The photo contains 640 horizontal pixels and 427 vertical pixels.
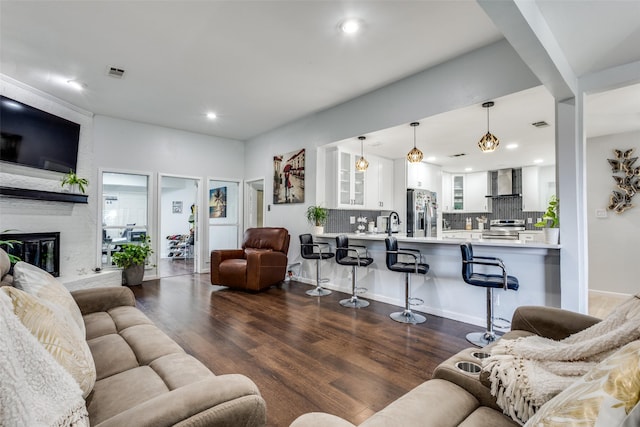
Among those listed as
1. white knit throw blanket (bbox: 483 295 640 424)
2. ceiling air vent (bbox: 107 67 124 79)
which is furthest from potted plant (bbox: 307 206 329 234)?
white knit throw blanket (bbox: 483 295 640 424)

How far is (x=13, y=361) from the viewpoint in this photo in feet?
2.42

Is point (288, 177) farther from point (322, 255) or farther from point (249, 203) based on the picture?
point (322, 255)

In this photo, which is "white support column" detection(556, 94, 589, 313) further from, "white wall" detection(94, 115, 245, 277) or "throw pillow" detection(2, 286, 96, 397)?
"white wall" detection(94, 115, 245, 277)

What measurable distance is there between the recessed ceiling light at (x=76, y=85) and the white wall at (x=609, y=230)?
7859 millimetres

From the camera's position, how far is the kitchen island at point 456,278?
289 cm

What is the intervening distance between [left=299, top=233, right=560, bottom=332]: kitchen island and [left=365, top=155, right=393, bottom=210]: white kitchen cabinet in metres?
1.42

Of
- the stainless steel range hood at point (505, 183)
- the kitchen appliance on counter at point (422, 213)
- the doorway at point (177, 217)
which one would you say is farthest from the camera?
the doorway at point (177, 217)

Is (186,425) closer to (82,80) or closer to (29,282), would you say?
(29,282)

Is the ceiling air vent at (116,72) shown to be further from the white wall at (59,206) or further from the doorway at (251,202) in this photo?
the doorway at (251,202)

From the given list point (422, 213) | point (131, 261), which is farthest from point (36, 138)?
point (422, 213)

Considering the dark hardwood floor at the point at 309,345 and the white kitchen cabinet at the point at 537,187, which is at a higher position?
the white kitchen cabinet at the point at 537,187

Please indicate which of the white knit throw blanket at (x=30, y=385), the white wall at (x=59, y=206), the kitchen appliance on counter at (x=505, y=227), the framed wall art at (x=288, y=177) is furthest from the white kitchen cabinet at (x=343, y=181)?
the white knit throw blanket at (x=30, y=385)

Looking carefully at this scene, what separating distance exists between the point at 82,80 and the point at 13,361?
179 inches

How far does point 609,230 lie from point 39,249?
8.59 metres
